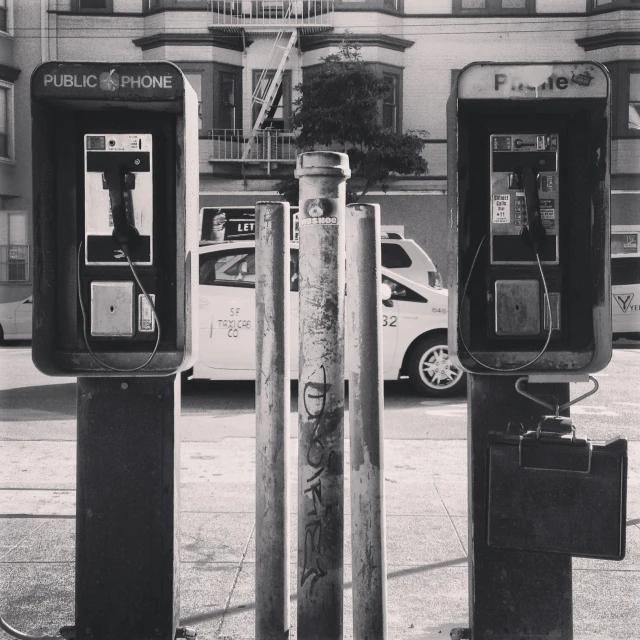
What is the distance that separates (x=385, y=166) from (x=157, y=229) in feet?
59.1

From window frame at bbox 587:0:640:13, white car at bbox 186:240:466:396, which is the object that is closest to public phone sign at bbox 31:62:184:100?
white car at bbox 186:240:466:396

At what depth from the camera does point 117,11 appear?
22922 millimetres

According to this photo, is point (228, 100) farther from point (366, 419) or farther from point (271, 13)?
point (366, 419)

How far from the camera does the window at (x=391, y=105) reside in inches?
897

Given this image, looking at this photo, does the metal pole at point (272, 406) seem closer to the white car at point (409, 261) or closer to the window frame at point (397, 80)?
the white car at point (409, 261)

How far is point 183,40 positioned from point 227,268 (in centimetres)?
1499

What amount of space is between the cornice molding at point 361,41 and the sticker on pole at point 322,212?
2069 cm

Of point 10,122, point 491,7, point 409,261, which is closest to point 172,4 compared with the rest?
point 10,122

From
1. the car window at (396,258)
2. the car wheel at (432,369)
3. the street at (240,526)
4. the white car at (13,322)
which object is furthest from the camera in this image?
the white car at (13,322)

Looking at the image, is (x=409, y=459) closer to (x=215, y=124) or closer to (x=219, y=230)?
(x=219, y=230)

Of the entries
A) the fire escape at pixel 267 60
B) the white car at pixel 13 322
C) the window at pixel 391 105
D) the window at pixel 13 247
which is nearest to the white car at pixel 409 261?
the white car at pixel 13 322

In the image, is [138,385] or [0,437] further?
[0,437]

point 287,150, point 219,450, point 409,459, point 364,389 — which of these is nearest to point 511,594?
point 364,389

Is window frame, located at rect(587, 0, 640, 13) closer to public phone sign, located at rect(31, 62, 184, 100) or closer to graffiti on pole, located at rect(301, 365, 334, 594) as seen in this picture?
public phone sign, located at rect(31, 62, 184, 100)
